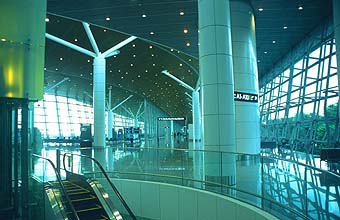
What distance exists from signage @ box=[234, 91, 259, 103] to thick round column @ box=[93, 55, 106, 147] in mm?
14508

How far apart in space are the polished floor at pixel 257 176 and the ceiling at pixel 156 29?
7.78 m

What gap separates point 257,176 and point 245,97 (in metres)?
6.18

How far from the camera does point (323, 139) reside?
19375mm

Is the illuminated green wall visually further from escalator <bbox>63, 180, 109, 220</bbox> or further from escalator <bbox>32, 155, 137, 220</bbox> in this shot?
escalator <bbox>63, 180, 109, 220</bbox>

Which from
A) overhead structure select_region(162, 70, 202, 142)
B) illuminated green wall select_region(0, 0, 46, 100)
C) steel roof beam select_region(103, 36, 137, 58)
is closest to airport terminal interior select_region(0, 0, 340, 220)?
illuminated green wall select_region(0, 0, 46, 100)

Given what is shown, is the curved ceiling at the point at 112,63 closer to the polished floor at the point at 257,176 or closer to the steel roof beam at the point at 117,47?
the steel roof beam at the point at 117,47

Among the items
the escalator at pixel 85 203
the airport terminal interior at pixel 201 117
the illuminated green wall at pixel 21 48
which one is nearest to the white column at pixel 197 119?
the airport terminal interior at pixel 201 117

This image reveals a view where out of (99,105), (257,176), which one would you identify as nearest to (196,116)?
(99,105)

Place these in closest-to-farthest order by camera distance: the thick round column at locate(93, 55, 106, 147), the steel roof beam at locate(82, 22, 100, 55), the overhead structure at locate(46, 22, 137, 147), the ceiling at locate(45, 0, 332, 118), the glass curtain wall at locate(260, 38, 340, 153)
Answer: the ceiling at locate(45, 0, 332, 118), the glass curtain wall at locate(260, 38, 340, 153), the steel roof beam at locate(82, 22, 100, 55), the overhead structure at locate(46, 22, 137, 147), the thick round column at locate(93, 55, 106, 147)

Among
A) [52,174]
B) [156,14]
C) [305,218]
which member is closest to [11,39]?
[52,174]

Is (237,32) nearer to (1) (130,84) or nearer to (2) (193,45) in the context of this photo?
(2) (193,45)

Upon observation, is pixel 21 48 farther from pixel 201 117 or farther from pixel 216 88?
pixel 201 117

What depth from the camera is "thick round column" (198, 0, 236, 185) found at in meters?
8.90

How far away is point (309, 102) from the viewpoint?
21328mm
